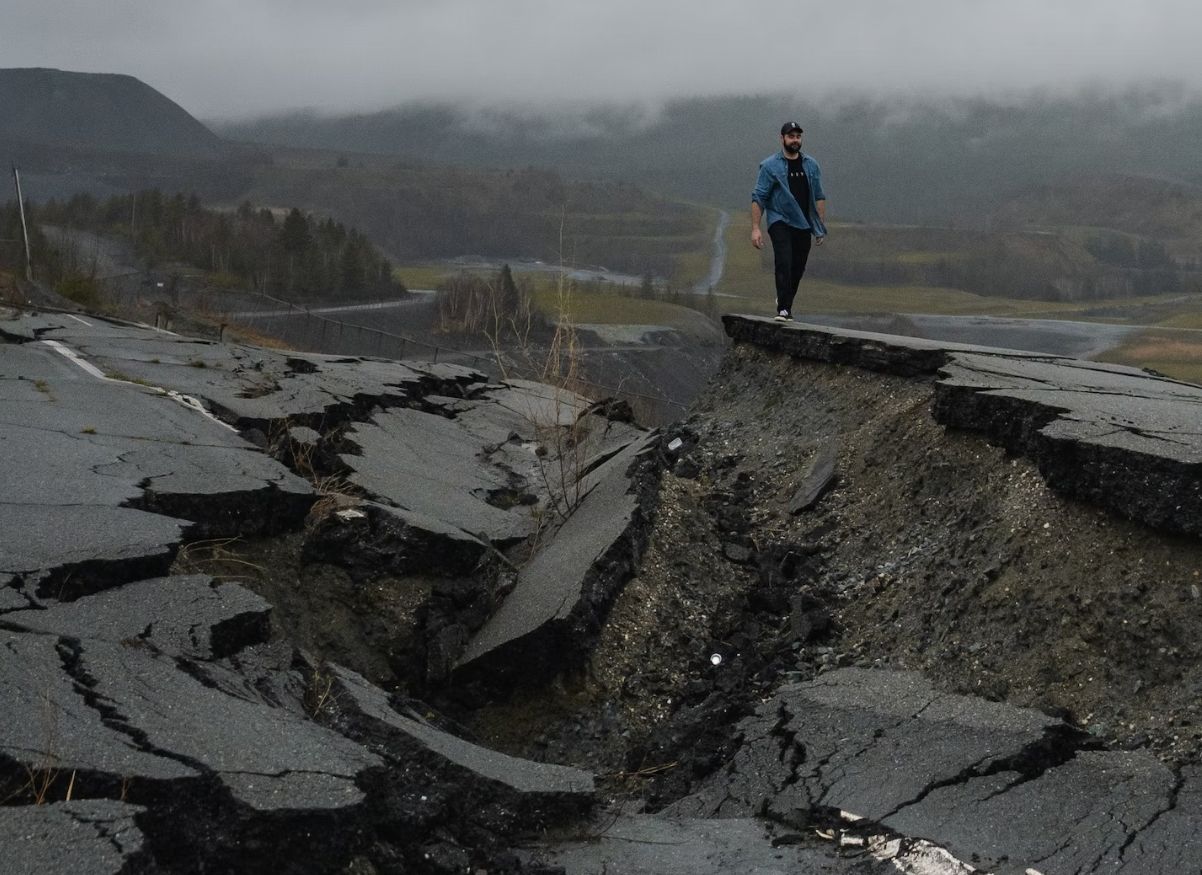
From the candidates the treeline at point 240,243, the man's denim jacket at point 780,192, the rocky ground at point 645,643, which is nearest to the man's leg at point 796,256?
the man's denim jacket at point 780,192

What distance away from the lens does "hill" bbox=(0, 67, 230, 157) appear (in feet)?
458

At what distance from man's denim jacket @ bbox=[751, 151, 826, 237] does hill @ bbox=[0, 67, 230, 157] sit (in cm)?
13056

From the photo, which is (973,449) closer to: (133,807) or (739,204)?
(133,807)

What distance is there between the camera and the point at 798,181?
32.0 ft

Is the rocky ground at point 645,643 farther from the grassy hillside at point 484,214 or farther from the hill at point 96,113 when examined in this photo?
the hill at point 96,113

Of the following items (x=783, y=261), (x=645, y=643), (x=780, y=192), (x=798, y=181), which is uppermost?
(x=798, y=181)

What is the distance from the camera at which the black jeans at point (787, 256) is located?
9719 millimetres

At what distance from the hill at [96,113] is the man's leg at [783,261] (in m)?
130

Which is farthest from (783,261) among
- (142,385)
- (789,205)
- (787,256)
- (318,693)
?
(318,693)

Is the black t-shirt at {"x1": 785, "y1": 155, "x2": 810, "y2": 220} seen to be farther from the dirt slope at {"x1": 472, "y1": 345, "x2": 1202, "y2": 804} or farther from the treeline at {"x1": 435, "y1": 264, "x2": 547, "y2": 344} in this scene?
the treeline at {"x1": 435, "y1": 264, "x2": 547, "y2": 344}

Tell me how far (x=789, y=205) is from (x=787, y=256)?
0.45 m

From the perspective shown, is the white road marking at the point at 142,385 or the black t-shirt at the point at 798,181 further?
the black t-shirt at the point at 798,181

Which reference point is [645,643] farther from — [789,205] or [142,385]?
[142,385]

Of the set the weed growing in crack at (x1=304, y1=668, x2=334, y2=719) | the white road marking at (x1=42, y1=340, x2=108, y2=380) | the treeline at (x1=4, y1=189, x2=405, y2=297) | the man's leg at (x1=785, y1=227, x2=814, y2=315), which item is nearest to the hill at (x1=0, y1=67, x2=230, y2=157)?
the treeline at (x1=4, y1=189, x2=405, y2=297)
